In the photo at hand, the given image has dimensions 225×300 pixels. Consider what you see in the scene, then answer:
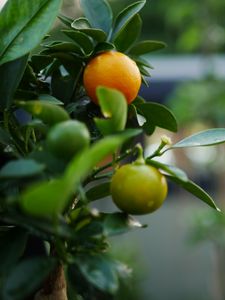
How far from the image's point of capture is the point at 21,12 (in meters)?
0.57

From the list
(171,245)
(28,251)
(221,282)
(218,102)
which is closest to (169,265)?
(171,245)

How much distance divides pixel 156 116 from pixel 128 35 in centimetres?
10

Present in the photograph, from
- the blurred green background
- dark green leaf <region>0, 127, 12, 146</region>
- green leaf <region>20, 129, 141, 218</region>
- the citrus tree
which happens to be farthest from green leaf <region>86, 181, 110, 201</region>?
the blurred green background

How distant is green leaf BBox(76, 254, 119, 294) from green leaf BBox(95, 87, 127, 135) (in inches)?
4.2

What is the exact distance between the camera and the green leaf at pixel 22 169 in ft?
1.40

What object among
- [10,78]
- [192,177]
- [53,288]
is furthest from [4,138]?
[192,177]

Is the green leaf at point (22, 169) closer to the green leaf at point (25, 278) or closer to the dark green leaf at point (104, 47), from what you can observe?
the green leaf at point (25, 278)

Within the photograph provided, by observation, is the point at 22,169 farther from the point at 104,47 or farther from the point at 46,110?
the point at 104,47

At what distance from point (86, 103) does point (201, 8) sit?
264cm

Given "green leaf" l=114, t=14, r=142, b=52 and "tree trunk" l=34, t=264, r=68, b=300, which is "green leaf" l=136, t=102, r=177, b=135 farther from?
"tree trunk" l=34, t=264, r=68, b=300

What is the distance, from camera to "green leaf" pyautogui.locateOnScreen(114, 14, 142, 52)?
0.63 m

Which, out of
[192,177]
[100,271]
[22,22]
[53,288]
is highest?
[22,22]

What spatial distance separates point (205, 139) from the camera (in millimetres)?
598

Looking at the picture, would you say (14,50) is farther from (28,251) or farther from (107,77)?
(28,251)
